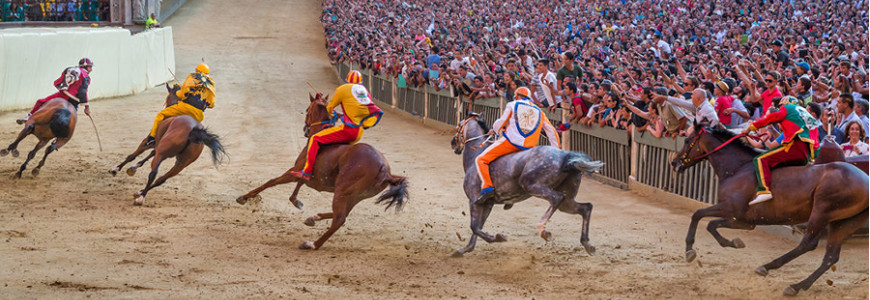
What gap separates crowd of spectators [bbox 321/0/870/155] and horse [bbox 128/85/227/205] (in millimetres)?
5116

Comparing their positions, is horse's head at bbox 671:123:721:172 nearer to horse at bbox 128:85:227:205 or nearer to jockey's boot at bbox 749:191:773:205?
jockey's boot at bbox 749:191:773:205

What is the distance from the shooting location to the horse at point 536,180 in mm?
10016

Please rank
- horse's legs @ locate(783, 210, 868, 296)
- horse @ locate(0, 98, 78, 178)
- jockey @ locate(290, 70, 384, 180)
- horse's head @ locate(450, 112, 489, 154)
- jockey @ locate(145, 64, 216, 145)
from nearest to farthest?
horse's legs @ locate(783, 210, 868, 296), jockey @ locate(290, 70, 384, 180), horse's head @ locate(450, 112, 489, 154), jockey @ locate(145, 64, 216, 145), horse @ locate(0, 98, 78, 178)

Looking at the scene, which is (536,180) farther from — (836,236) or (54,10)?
(54,10)

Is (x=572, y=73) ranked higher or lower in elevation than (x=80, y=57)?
higher

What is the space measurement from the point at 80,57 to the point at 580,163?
61.3ft

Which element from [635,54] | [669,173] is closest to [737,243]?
[669,173]

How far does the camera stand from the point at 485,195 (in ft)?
34.8

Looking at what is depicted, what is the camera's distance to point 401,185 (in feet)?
34.6

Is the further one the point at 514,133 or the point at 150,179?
the point at 150,179

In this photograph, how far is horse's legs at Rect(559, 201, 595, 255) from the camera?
10.0 meters

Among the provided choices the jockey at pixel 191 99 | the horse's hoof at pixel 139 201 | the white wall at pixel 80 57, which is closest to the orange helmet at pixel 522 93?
the jockey at pixel 191 99

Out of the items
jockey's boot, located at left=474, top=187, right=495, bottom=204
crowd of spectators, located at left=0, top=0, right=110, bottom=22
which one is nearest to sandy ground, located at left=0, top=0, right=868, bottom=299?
jockey's boot, located at left=474, top=187, right=495, bottom=204

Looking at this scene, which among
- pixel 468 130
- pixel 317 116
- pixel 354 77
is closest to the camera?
pixel 354 77
